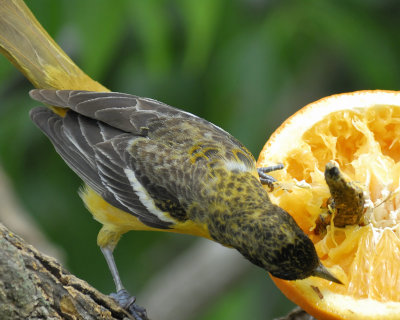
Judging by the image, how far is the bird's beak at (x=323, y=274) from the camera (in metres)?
3.04

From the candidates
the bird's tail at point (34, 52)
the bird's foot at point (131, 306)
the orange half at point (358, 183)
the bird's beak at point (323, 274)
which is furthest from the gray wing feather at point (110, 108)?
the bird's beak at point (323, 274)

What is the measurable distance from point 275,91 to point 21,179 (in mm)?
2340

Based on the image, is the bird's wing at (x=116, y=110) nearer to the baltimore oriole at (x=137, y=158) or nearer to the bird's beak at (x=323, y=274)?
the baltimore oriole at (x=137, y=158)

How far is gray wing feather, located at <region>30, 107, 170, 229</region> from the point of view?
3.94 m

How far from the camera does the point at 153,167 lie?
Result: 12.5 ft

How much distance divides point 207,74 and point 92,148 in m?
2.18

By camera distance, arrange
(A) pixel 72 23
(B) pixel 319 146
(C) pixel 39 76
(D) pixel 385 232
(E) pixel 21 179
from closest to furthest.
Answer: (D) pixel 385 232 → (B) pixel 319 146 → (C) pixel 39 76 → (A) pixel 72 23 → (E) pixel 21 179

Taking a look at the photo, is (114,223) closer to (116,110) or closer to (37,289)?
(116,110)

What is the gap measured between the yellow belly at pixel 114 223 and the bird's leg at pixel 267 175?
1.30 ft

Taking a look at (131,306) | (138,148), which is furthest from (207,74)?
(131,306)

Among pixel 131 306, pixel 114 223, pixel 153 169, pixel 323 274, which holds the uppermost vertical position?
pixel 153 169

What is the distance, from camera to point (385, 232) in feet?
10.6

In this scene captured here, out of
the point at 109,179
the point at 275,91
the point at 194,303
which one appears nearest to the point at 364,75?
the point at 275,91

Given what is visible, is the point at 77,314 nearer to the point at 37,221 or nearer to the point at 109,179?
the point at 109,179
